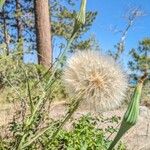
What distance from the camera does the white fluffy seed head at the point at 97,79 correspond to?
8.06 ft

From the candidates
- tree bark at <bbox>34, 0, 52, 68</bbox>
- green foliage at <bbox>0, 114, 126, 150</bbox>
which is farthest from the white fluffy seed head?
tree bark at <bbox>34, 0, 52, 68</bbox>

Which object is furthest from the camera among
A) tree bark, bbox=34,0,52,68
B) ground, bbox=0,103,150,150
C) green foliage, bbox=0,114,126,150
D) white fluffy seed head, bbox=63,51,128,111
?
tree bark, bbox=34,0,52,68

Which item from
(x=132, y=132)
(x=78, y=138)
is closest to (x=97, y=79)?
(x=78, y=138)

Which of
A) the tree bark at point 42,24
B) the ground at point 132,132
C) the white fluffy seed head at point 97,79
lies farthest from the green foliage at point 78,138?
the tree bark at point 42,24

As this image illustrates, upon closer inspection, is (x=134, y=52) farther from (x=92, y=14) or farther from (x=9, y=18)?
(x=9, y=18)

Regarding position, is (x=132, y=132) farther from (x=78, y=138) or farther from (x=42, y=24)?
(x=42, y=24)

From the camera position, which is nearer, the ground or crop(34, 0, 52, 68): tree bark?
the ground

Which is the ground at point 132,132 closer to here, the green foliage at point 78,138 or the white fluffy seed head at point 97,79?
the green foliage at point 78,138

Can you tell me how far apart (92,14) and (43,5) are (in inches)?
356

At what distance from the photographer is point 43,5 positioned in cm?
1691

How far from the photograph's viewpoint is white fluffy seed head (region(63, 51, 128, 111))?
96.7 inches

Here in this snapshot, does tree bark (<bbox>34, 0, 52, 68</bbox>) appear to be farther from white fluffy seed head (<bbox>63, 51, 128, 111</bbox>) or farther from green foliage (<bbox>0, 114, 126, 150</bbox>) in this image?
white fluffy seed head (<bbox>63, 51, 128, 111</bbox>)

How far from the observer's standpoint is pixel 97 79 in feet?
8.20

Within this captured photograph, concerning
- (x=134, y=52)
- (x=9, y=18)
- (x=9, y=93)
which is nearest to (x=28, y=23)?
(x=9, y=18)
